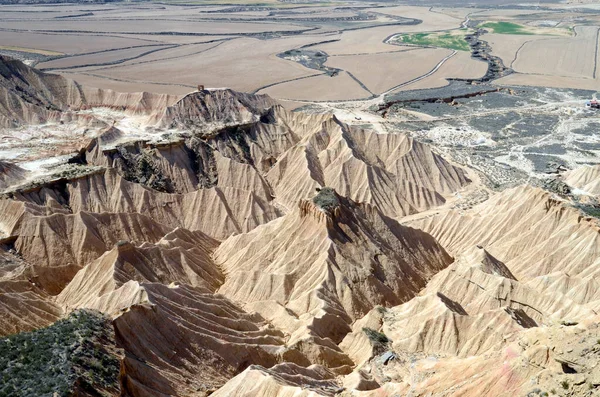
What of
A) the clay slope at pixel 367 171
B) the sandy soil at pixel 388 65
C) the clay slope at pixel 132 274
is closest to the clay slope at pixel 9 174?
the clay slope at pixel 132 274

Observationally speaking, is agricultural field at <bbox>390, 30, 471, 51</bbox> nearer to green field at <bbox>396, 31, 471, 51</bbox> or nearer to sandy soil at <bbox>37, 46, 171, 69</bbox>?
green field at <bbox>396, 31, 471, 51</bbox>

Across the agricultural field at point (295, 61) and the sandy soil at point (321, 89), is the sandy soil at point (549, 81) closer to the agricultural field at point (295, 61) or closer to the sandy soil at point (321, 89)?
the agricultural field at point (295, 61)

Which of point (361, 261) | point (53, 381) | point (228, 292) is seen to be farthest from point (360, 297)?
point (53, 381)

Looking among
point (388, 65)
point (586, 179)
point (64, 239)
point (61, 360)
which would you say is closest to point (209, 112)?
point (64, 239)

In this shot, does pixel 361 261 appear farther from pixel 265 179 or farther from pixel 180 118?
pixel 180 118

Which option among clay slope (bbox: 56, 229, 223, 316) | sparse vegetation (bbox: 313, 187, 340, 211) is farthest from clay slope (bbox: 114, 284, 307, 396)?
sparse vegetation (bbox: 313, 187, 340, 211)

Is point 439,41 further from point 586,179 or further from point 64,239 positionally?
point 64,239
